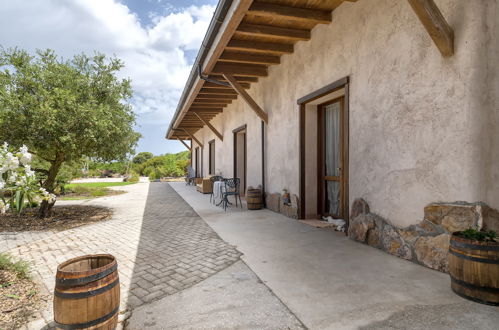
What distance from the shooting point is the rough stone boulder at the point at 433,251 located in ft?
8.94

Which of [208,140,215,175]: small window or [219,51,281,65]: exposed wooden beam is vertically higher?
[219,51,281,65]: exposed wooden beam

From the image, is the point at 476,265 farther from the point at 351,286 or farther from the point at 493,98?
the point at 493,98

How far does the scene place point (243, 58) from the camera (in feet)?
18.9

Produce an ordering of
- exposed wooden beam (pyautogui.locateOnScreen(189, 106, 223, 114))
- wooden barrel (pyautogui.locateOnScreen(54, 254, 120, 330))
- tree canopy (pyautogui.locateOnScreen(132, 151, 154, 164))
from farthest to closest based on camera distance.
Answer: tree canopy (pyautogui.locateOnScreen(132, 151, 154, 164))
exposed wooden beam (pyautogui.locateOnScreen(189, 106, 223, 114))
wooden barrel (pyautogui.locateOnScreen(54, 254, 120, 330))

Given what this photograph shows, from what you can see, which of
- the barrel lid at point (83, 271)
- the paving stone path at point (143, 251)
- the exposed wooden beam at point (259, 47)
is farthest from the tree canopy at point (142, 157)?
the barrel lid at point (83, 271)

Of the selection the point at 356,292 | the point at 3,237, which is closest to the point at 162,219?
the point at 3,237

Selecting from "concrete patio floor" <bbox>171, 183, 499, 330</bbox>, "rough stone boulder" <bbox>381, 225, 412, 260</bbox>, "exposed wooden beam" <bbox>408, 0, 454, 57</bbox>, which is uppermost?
"exposed wooden beam" <bbox>408, 0, 454, 57</bbox>

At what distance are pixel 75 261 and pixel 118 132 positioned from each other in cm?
472

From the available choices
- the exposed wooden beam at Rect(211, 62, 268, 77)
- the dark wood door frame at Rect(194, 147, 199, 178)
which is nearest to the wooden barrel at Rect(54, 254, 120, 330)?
the exposed wooden beam at Rect(211, 62, 268, 77)

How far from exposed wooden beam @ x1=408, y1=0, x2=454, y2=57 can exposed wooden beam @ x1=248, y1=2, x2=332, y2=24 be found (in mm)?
1848

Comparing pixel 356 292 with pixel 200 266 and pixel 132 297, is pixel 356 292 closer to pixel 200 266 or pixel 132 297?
pixel 200 266

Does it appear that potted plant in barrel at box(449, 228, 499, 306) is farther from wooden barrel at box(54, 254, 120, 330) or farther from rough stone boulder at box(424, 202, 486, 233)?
wooden barrel at box(54, 254, 120, 330)

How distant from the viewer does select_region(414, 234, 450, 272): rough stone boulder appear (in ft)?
8.94

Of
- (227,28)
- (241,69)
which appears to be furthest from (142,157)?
(227,28)
